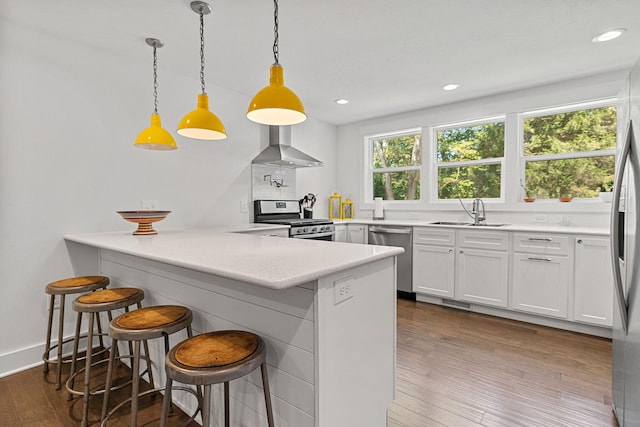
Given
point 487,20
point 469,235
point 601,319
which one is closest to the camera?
point 487,20

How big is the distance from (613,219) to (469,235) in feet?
5.86

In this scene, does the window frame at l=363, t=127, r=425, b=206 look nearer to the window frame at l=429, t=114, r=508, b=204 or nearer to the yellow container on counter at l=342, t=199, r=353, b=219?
the window frame at l=429, t=114, r=508, b=204

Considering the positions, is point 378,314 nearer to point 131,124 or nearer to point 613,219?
point 613,219

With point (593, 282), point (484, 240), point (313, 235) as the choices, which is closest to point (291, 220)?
point (313, 235)

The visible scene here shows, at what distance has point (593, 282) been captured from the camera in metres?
2.68

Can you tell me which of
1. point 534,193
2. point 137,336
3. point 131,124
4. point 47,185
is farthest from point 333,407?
point 534,193

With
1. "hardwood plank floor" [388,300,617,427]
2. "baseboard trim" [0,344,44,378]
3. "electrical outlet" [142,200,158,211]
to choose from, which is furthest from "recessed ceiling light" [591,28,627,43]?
"baseboard trim" [0,344,44,378]

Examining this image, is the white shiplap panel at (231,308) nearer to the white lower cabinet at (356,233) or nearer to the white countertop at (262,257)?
the white countertop at (262,257)

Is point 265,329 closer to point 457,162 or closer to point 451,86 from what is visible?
point 451,86

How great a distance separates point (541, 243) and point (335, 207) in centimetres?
285

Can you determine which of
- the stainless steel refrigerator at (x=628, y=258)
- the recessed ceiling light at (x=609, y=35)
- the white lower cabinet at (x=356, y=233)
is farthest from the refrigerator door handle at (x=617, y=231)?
the white lower cabinet at (x=356, y=233)

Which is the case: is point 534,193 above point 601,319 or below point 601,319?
above

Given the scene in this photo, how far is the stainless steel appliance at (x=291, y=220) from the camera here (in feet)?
11.7

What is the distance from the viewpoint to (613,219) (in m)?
1.55
